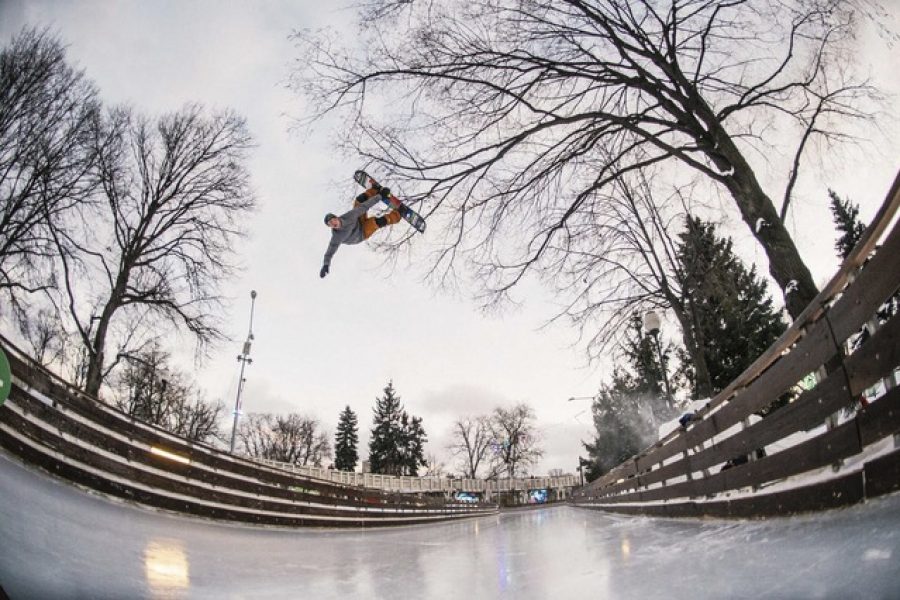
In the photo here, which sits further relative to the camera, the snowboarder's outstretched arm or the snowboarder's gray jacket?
the snowboarder's outstretched arm

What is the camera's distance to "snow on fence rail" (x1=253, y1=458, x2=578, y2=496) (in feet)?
101

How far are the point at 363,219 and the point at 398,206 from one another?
541mm

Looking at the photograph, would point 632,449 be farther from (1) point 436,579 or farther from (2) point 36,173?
(2) point 36,173

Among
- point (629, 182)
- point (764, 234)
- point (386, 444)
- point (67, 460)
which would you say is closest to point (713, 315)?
point (629, 182)

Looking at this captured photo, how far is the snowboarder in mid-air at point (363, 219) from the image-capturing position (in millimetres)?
5188

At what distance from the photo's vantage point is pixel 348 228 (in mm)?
5430

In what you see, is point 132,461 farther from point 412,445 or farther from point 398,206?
point 412,445

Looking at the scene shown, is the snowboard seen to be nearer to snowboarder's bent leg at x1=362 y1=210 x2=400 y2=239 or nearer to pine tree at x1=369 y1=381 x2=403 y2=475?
snowboarder's bent leg at x1=362 y1=210 x2=400 y2=239

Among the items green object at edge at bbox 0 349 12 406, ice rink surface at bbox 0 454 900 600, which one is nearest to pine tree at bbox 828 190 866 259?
ice rink surface at bbox 0 454 900 600

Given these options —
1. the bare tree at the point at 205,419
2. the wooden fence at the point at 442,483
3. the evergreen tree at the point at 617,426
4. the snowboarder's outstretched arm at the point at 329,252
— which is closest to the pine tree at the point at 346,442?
the wooden fence at the point at 442,483

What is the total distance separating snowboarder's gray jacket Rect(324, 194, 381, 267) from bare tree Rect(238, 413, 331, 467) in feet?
206

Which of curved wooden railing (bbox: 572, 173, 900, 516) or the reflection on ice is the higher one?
curved wooden railing (bbox: 572, 173, 900, 516)

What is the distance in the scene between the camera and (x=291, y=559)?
3779 mm

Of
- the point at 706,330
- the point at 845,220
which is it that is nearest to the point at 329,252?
the point at 845,220
